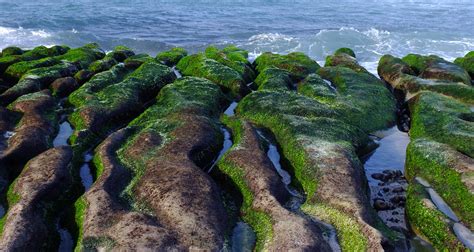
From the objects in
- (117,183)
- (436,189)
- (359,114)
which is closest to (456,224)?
(436,189)

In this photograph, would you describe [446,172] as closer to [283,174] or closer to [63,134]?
[283,174]

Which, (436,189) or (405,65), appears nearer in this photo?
(436,189)

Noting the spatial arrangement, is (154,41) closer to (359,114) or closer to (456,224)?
(359,114)

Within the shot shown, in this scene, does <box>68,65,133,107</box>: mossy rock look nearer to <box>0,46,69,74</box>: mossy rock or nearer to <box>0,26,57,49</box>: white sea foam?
<box>0,46,69,74</box>: mossy rock

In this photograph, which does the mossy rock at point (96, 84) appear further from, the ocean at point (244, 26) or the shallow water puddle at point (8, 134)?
the ocean at point (244, 26)

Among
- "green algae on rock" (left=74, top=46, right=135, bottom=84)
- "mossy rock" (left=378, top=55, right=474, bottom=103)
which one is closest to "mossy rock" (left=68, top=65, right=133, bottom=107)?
"green algae on rock" (left=74, top=46, right=135, bottom=84)

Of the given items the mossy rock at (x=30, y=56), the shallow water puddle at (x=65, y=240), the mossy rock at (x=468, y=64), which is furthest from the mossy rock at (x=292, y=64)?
the shallow water puddle at (x=65, y=240)

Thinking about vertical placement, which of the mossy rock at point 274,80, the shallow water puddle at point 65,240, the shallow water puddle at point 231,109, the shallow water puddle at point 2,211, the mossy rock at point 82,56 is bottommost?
the mossy rock at point 82,56
